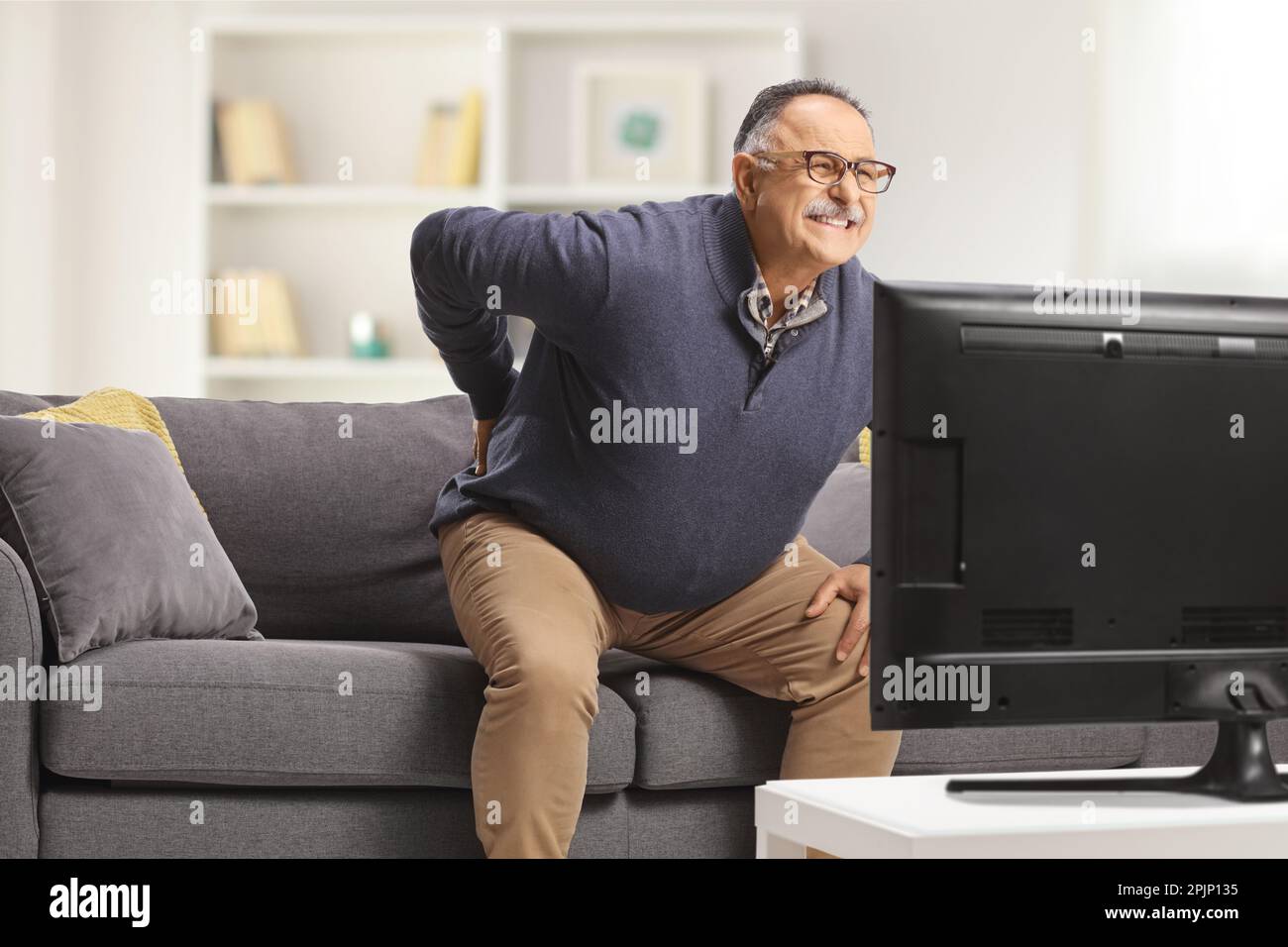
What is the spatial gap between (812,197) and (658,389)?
0.30 metres

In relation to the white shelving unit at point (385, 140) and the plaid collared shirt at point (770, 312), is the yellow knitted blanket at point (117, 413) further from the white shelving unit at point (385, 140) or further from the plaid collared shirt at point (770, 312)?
the white shelving unit at point (385, 140)

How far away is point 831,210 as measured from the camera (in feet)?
5.57

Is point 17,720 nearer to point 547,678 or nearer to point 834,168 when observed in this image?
point 547,678

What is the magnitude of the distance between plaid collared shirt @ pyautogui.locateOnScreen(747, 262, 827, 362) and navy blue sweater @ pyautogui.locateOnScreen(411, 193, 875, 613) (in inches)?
0.5

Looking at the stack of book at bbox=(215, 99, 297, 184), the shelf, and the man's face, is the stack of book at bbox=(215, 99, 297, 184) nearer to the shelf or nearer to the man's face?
the shelf

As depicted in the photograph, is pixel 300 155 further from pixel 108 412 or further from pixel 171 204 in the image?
pixel 108 412

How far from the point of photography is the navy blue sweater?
171 cm

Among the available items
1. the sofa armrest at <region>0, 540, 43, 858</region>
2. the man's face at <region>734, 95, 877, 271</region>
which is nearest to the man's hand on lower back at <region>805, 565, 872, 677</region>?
the man's face at <region>734, 95, 877, 271</region>

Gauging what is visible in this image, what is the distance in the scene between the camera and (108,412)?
2.16 metres

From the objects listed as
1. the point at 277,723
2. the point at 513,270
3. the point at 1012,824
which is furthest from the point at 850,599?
the point at 1012,824

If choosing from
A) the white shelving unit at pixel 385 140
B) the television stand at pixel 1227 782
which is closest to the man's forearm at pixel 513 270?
the television stand at pixel 1227 782
